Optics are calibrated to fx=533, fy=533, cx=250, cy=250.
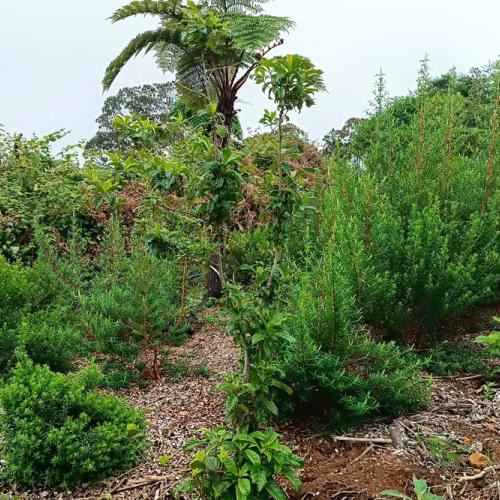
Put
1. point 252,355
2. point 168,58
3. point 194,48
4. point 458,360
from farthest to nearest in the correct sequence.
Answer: point 168,58, point 194,48, point 458,360, point 252,355

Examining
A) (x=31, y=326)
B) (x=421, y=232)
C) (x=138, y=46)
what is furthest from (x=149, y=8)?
(x=421, y=232)

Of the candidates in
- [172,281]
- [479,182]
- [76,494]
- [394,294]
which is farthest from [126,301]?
[479,182]

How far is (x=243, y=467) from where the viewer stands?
2.04 m

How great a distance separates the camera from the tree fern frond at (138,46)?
7383 mm

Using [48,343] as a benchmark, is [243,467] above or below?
below

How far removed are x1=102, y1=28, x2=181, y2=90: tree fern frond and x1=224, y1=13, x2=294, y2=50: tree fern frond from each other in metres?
A: 1.12

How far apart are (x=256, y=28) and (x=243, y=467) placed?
18.1 feet

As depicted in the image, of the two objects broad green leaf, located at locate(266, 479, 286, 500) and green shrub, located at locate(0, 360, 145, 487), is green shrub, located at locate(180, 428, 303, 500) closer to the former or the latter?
broad green leaf, located at locate(266, 479, 286, 500)

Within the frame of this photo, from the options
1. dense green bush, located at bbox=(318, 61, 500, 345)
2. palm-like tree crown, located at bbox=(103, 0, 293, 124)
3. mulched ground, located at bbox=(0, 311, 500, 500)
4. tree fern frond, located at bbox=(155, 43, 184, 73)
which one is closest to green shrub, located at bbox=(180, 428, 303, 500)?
mulched ground, located at bbox=(0, 311, 500, 500)

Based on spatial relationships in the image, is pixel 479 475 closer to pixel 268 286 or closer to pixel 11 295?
pixel 268 286

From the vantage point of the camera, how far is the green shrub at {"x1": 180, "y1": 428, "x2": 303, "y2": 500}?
2018 millimetres

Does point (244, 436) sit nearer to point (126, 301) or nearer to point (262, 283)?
point (262, 283)

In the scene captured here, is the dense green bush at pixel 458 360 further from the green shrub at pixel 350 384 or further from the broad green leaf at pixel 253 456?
the broad green leaf at pixel 253 456

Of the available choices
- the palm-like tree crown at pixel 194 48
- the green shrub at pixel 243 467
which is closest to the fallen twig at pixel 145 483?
the green shrub at pixel 243 467
